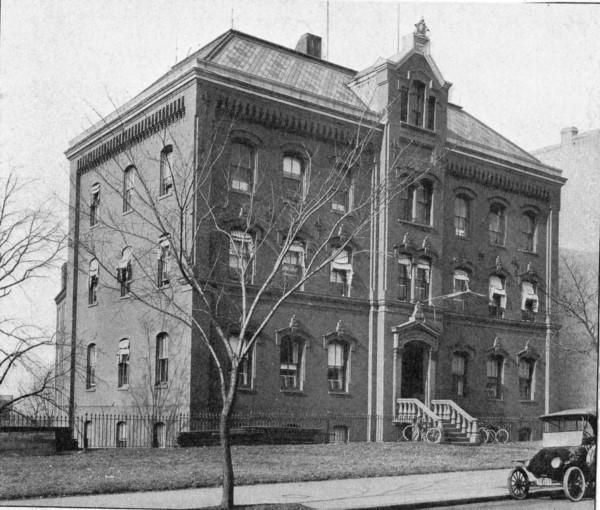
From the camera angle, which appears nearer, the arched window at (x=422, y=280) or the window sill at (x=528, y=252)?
the arched window at (x=422, y=280)

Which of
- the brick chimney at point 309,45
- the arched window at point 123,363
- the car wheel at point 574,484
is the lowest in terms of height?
the car wheel at point 574,484

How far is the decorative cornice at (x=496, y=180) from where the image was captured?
33.5m

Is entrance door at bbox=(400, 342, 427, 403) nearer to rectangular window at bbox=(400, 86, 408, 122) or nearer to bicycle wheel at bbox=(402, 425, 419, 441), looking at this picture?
bicycle wheel at bbox=(402, 425, 419, 441)

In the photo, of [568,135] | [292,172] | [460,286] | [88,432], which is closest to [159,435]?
[88,432]

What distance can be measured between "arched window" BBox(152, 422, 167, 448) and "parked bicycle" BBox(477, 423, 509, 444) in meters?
11.7

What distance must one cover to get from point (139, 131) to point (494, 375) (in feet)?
59.4

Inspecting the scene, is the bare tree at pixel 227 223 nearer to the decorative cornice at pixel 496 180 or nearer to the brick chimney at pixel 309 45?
the decorative cornice at pixel 496 180

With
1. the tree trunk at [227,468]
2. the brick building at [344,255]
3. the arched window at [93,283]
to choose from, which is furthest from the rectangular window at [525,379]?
the tree trunk at [227,468]

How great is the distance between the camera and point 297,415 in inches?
1088

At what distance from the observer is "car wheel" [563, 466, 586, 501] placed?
50.8ft

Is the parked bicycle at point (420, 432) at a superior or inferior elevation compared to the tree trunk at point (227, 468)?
inferior

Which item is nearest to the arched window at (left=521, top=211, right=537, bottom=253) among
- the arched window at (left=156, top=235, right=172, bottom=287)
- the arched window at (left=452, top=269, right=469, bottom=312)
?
the arched window at (left=452, top=269, right=469, bottom=312)

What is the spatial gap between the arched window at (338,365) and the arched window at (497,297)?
8306 millimetres

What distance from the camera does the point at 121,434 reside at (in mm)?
28344
